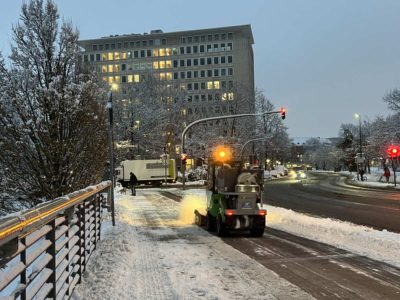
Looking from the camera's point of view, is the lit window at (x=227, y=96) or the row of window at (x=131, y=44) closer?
the lit window at (x=227, y=96)

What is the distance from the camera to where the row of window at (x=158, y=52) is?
151 metres

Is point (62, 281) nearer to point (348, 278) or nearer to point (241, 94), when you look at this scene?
point (348, 278)

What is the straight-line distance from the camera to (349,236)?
515 inches

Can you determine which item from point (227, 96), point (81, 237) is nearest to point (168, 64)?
point (227, 96)

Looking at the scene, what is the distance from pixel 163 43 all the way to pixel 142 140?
100594 mm

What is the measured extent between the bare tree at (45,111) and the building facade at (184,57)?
126509 mm

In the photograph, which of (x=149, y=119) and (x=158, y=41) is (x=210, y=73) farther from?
(x=149, y=119)

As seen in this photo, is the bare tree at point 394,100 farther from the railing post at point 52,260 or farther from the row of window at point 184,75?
the row of window at point 184,75

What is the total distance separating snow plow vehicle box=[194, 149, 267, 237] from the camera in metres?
14.0

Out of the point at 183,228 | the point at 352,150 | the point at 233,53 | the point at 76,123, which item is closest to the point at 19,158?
the point at 76,123

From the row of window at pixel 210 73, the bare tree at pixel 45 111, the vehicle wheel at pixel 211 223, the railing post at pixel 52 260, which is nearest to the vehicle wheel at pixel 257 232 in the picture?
the vehicle wheel at pixel 211 223

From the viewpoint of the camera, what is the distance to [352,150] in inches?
4515

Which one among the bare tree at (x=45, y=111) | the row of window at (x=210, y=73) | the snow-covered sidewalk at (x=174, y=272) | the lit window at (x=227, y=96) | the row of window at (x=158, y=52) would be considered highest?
the row of window at (x=158, y=52)

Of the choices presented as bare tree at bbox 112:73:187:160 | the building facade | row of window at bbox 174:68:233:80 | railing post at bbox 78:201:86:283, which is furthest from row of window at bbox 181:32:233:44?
railing post at bbox 78:201:86:283
